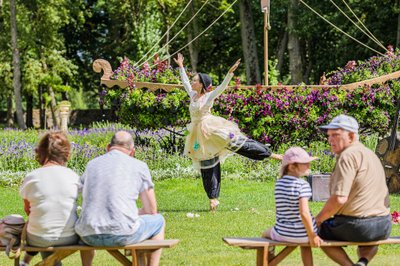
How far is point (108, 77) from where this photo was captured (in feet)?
50.2

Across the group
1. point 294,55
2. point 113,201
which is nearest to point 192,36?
point 294,55

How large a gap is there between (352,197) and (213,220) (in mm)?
4038

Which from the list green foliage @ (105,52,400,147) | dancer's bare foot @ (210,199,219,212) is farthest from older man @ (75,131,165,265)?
green foliage @ (105,52,400,147)

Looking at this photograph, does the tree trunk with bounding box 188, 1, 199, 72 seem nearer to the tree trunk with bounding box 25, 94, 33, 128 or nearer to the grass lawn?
the tree trunk with bounding box 25, 94, 33, 128

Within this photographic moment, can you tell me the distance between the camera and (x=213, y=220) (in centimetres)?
1020

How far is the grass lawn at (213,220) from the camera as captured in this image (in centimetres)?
802

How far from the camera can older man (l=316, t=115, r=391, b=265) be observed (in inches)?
246

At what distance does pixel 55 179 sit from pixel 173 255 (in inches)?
89.0

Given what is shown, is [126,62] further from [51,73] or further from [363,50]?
[51,73]

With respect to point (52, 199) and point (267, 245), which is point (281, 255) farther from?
point (52, 199)

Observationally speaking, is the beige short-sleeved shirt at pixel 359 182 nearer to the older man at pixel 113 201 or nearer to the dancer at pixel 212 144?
the older man at pixel 113 201

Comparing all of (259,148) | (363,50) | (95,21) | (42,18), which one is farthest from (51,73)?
(259,148)

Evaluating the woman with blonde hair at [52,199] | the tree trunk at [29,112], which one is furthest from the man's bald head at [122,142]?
the tree trunk at [29,112]

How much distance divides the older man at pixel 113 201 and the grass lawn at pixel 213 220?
1.69m
